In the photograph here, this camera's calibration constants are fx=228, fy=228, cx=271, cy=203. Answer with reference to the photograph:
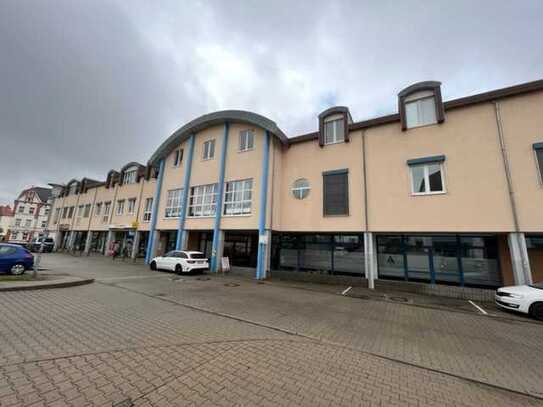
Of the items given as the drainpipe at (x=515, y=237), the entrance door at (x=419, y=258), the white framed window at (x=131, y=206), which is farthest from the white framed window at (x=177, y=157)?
the drainpipe at (x=515, y=237)

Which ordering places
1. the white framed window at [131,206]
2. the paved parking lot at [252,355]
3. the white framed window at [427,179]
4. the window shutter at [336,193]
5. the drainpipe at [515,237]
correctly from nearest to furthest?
the paved parking lot at [252,355] < the drainpipe at [515,237] < the white framed window at [427,179] < the window shutter at [336,193] < the white framed window at [131,206]

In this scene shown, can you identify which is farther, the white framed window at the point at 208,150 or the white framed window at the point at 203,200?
the white framed window at the point at 208,150

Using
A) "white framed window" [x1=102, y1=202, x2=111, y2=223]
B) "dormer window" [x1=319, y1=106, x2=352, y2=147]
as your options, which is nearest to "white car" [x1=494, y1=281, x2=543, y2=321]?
"dormer window" [x1=319, y1=106, x2=352, y2=147]

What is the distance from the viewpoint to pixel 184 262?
48.6 feet

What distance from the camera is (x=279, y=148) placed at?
55.2ft

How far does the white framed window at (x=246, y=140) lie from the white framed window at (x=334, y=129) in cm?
532

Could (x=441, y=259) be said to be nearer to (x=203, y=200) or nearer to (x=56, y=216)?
(x=203, y=200)

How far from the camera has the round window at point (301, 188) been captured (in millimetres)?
15251

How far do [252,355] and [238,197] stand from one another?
510 inches

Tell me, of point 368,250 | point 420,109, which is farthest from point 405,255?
point 420,109

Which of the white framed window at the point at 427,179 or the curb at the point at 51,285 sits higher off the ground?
the white framed window at the point at 427,179

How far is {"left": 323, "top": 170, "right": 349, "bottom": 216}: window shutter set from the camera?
1372cm

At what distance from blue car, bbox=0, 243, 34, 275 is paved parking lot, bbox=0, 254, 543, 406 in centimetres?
444

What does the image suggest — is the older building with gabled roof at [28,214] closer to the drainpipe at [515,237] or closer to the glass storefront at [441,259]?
the glass storefront at [441,259]
